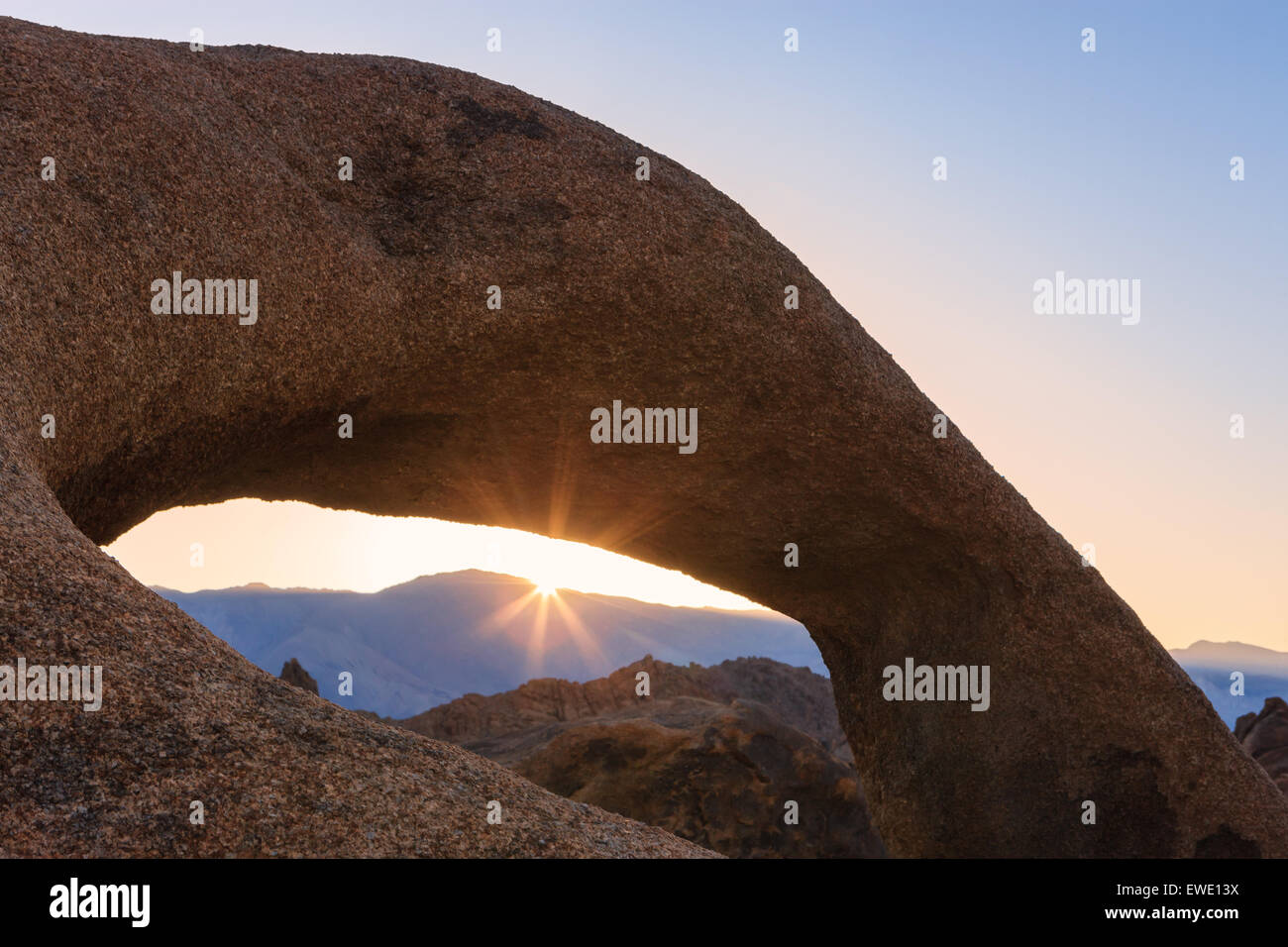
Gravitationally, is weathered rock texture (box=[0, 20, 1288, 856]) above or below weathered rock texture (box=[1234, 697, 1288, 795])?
above

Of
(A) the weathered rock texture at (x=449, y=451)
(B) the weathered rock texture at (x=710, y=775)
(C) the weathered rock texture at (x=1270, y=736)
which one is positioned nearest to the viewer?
(A) the weathered rock texture at (x=449, y=451)

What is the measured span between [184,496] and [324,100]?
300 centimetres

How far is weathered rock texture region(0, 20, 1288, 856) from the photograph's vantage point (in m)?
3.49

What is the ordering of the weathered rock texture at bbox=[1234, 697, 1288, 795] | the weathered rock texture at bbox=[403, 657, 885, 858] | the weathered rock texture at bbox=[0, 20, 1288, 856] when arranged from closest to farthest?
the weathered rock texture at bbox=[0, 20, 1288, 856], the weathered rock texture at bbox=[403, 657, 885, 858], the weathered rock texture at bbox=[1234, 697, 1288, 795]

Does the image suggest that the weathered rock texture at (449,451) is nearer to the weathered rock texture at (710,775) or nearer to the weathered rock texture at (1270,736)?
the weathered rock texture at (710,775)

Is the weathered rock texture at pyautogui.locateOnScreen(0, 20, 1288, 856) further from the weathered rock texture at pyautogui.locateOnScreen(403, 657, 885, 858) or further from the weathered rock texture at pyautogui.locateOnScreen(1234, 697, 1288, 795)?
the weathered rock texture at pyautogui.locateOnScreen(1234, 697, 1288, 795)

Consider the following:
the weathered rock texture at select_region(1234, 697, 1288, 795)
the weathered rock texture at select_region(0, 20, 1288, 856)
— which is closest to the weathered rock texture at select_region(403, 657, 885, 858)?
the weathered rock texture at select_region(0, 20, 1288, 856)

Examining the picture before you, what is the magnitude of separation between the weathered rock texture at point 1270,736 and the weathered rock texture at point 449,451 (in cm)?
591

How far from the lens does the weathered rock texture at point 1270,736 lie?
14.8 meters

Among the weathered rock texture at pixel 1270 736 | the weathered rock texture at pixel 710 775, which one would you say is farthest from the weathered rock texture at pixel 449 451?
the weathered rock texture at pixel 1270 736

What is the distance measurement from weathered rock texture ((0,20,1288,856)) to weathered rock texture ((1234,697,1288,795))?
591 centimetres

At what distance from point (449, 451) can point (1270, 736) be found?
1294 cm
